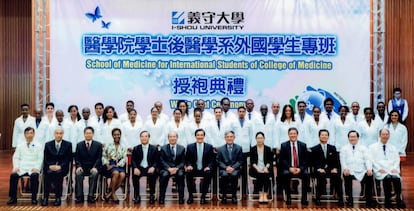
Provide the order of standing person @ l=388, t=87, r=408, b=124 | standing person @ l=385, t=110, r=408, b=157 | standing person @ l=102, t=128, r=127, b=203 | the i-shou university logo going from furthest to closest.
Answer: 1. standing person @ l=388, t=87, r=408, b=124
2. the i-shou university logo
3. standing person @ l=385, t=110, r=408, b=157
4. standing person @ l=102, t=128, r=127, b=203

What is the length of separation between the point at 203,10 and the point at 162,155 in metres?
2.93

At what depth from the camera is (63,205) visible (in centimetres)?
584

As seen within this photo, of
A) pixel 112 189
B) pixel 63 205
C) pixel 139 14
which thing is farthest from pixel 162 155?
pixel 139 14

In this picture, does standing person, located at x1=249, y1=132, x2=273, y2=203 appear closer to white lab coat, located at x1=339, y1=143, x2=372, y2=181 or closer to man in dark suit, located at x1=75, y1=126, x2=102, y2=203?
white lab coat, located at x1=339, y1=143, x2=372, y2=181

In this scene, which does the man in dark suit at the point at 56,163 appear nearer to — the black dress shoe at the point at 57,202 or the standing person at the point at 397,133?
the black dress shoe at the point at 57,202

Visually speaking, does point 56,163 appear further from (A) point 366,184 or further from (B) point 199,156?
(A) point 366,184

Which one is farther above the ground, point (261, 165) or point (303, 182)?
point (261, 165)

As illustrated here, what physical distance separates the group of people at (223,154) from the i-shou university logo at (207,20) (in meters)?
2.04

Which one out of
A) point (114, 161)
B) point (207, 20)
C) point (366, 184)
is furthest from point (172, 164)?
point (207, 20)

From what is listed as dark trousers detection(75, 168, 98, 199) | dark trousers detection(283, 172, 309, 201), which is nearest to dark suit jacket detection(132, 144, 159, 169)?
dark trousers detection(75, 168, 98, 199)

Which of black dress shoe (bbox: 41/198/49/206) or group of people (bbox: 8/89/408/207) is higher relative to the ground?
group of people (bbox: 8/89/408/207)

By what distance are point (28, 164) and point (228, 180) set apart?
2.24 m

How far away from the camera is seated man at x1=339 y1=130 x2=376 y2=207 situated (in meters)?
5.85

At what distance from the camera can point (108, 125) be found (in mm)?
6566
